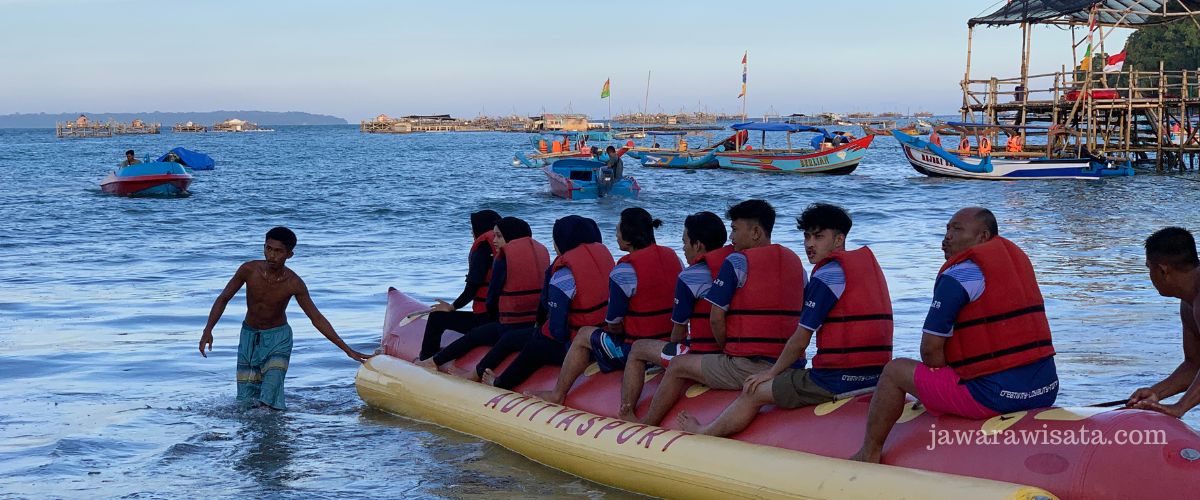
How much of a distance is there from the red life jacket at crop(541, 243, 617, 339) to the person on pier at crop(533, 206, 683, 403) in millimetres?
200

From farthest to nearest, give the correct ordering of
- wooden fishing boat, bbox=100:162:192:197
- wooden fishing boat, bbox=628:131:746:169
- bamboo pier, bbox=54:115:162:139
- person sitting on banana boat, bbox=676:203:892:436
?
bamboo pier, bbox=54:115:162:139 < wooden fishing boat, bbox=628:131:746:169 < wooden fishing boat, bbox=100:162:192:197 < person sitting on banana boat, bbox=676:203:892:436

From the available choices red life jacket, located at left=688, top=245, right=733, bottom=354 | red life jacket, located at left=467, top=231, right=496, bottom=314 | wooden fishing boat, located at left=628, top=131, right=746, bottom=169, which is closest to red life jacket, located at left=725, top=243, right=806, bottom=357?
red life jacket, located at left=688, top=245, right=733, bottom=354

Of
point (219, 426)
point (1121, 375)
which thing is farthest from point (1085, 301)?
point (219, 426)

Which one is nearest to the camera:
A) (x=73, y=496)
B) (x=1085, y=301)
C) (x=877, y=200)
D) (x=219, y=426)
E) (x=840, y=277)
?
(x=840, y=277)

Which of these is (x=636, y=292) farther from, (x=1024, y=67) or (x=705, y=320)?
(x=1024, y=67)

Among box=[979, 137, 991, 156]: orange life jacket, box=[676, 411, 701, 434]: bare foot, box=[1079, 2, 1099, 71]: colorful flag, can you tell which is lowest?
box=[676, 411, 701, 434]: bare foot

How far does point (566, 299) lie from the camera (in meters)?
6.04

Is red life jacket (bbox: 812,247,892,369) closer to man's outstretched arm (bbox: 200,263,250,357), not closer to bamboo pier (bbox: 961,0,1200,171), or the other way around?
man's outstretched arm (bbox: 200,263,250,357)

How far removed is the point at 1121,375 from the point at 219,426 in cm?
582

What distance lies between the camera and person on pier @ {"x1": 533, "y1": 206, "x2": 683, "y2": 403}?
5.66 m

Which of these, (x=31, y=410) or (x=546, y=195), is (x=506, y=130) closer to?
(x=546, y=195)

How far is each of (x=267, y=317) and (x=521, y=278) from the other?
1505 mm

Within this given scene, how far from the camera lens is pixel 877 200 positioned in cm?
2716

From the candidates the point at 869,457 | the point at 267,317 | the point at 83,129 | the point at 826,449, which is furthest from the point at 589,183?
the point at 83,129
